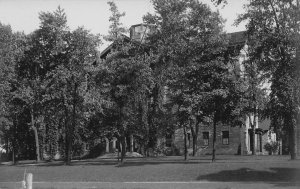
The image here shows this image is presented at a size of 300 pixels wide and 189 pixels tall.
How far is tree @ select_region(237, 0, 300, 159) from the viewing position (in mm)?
27906

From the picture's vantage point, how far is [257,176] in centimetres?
2380

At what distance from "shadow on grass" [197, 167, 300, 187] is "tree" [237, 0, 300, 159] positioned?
4.91 m

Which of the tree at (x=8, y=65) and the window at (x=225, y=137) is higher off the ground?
the tree at (x=8, y=65)

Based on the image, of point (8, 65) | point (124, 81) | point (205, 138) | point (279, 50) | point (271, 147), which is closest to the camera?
point (279, 50)

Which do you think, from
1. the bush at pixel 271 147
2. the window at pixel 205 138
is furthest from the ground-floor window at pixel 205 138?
the bush at pixel 271 147

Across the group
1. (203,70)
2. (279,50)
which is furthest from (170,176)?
(279,50)

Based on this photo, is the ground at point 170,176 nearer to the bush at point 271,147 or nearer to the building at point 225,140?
the building at point 225,140

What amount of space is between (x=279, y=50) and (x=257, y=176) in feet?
29.7

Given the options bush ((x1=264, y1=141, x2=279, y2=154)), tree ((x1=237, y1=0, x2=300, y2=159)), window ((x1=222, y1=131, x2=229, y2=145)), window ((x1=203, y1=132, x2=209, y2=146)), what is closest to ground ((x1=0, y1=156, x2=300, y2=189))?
tree ((x1=237, y1=0, x2=300, y2=159))

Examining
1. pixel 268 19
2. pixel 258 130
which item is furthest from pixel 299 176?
pixel 258 130

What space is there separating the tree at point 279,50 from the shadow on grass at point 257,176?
193 inches

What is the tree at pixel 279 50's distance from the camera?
27906 millimetres

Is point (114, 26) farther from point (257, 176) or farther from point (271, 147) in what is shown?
point (271, 147)

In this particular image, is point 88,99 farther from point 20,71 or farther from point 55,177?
point 20,71
